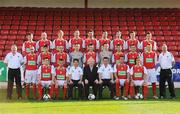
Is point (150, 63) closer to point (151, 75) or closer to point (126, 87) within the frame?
point (151, 75)

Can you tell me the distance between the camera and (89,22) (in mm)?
20328

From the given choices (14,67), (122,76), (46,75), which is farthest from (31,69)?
(122,76)

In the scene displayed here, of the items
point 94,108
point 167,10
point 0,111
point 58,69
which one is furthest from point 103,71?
point 167,10

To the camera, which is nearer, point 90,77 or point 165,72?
point 90,77

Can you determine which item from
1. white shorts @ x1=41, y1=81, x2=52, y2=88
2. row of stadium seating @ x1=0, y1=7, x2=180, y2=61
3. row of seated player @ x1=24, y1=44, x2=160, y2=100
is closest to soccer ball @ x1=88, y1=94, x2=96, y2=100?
row of seated player @ x1=24, y1=44, x2=160, y2=100

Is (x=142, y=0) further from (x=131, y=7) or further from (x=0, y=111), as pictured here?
(x=0, y=111)

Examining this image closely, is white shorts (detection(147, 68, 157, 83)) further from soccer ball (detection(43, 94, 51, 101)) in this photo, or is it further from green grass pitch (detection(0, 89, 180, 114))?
soccer ball (detection(43, 94, 51, 101))

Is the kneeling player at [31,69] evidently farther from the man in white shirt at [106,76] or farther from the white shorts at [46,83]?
the man in white shirt at [106,76]

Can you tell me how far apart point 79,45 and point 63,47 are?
19.3 inches

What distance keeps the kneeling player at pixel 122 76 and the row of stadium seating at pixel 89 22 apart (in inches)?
232

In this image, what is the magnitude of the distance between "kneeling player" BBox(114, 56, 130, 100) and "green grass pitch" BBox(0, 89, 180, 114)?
0.60 metres

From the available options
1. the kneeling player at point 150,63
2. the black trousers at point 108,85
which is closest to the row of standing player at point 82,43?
the kneeling player at point 150,63

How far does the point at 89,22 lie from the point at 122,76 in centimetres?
789

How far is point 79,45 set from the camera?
524 inches
